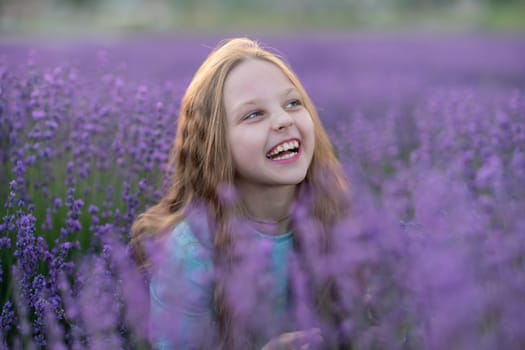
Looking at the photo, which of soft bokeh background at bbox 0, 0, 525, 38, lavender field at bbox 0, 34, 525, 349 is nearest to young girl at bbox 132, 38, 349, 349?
lavender field at bbox 0, 34, 525, 349

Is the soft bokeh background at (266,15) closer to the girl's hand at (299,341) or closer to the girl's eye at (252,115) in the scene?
the girl's eye at (252,115)

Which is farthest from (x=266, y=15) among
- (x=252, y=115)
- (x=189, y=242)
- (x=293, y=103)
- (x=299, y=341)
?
(x=299, y=341)

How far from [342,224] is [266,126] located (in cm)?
44

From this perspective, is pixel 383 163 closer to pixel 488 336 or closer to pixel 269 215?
pixel 269 215

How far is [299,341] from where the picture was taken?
4.71 ft

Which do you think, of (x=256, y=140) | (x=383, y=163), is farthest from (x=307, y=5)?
(x=256, y=140)

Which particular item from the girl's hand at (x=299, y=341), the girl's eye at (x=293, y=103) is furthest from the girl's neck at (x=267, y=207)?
the girl's hand at (x=299, y=341)

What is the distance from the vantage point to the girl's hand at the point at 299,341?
50.7 inches

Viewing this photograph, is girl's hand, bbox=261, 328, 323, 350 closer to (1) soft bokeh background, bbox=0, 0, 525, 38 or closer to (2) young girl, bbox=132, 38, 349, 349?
(2) young girl, bbox=132, 38, 349, 349

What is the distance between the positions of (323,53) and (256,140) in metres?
8.21

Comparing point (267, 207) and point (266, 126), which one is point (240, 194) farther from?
point (266, 126)

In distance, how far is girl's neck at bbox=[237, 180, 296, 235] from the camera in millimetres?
2014

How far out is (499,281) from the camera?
1.19 metres

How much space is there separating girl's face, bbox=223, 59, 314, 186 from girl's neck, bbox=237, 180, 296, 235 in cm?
5
